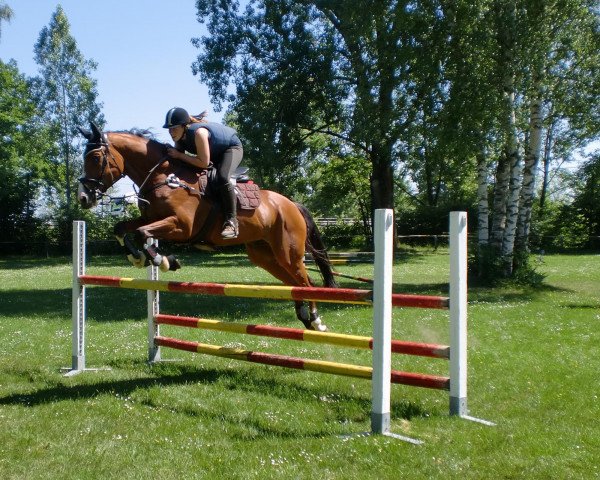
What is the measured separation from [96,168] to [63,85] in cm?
3760

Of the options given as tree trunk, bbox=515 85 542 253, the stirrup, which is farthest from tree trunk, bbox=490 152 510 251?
the stirrup

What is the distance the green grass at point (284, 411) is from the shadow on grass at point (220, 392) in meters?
0.02

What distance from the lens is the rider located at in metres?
6.75

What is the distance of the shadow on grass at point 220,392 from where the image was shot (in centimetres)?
531

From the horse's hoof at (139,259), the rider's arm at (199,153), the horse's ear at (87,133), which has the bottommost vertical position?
the horse's hoof at (139,259)

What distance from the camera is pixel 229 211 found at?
6.81m

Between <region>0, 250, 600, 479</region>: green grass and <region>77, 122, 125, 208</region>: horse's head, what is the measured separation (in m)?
1.88

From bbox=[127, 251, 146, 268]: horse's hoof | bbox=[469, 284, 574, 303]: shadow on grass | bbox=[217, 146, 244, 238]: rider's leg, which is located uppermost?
bbox=[217, 146, 244, 238]: rider's leg

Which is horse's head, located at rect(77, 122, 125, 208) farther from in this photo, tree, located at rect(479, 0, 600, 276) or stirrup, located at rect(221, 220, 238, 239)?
tree, located at rect(479, 0, 600, 276)

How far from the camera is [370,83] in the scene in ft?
65.8

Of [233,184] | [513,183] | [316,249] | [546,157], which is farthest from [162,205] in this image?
[546,157]

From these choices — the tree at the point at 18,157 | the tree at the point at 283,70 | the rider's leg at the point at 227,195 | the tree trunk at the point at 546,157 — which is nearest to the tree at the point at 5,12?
the tree at the point at 283,70

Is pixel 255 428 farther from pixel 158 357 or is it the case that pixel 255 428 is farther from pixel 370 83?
pixel 370 83

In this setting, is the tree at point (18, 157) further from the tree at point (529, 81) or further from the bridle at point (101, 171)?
the bridle at point (101, 171)
